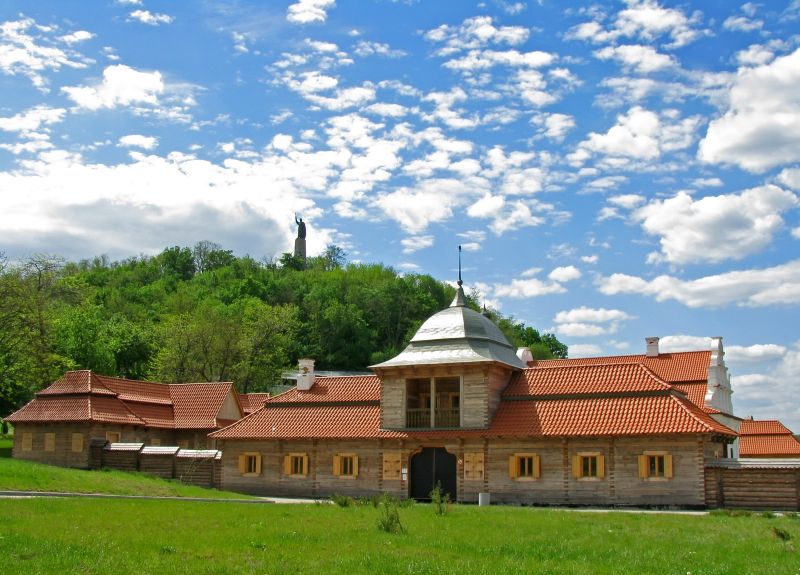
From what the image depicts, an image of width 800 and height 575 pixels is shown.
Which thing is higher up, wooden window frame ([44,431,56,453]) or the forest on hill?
the forest on hill

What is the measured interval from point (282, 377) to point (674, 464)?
5151 centimetres

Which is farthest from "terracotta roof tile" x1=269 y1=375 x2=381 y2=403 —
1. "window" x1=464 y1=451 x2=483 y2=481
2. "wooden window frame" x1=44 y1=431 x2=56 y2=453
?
"wooden window frame" x1=44 y1=431 x2=56 y2=453

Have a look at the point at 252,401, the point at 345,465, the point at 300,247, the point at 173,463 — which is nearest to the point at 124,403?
the point at 173,463

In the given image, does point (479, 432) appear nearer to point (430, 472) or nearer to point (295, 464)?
point (430, 472)

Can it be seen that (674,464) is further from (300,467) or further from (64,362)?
(64,362)

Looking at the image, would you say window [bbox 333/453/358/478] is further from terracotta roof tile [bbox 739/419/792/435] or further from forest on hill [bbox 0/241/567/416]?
terracotta roof tile [bbox 739/419/792/435]

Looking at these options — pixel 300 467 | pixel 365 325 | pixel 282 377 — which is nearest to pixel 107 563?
pixel 300 467

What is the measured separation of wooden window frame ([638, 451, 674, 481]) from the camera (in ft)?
110

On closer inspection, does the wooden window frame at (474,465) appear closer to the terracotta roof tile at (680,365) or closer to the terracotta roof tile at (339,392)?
the terracotta roof tile at (339,392)

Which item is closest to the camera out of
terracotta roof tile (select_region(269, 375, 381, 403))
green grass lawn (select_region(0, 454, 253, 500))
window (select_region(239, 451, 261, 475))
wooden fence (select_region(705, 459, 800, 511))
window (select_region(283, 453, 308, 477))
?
green grass lawn (select_region(0, 454, 253, 500))

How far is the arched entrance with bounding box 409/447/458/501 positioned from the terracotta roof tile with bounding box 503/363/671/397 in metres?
3.95

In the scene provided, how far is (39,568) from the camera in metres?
13.1

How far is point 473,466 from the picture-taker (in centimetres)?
3759

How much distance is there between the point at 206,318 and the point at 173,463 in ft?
123
